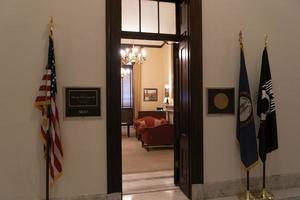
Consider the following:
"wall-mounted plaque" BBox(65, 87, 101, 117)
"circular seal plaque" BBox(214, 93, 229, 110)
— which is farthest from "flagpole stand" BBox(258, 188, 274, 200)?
"wall-mounted plaque" BBox(65, 87, 101, 117)

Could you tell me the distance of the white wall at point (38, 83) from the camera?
306cm

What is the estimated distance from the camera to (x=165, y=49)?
1117 centimetres

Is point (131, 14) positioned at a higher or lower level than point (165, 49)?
lower

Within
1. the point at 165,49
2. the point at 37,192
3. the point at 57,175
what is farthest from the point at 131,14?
the point at 165,49

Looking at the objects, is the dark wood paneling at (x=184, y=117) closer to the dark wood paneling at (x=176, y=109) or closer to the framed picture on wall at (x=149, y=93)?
the dark wood paneling at (x=176, y=109)

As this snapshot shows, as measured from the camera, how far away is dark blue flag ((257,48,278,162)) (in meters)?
3.60

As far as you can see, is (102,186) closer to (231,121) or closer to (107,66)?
(107,66)

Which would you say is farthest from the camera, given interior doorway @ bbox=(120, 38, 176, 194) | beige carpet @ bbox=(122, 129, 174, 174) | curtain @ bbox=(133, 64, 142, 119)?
curtain @ bbox=(133, 64, 142, 119)

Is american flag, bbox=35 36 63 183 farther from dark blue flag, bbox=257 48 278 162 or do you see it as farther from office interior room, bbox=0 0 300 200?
dark blue flag, bbox=257 48 278 162

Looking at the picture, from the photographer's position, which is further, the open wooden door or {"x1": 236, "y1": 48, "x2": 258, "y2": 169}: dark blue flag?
the open wooden door

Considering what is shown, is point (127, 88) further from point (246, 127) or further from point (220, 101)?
point (246, 127)

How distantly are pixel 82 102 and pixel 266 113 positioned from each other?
249 centimetres

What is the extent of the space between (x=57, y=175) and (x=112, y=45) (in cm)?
174

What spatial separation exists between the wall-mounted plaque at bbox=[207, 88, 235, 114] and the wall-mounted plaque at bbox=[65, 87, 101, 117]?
5.17ft
